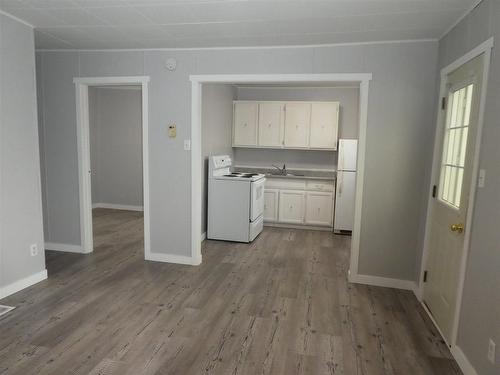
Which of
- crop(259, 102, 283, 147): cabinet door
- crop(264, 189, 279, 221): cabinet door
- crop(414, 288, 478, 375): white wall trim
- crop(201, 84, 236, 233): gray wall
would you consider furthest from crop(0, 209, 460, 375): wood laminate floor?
crop(259, 102, 283, 147): cabinet door

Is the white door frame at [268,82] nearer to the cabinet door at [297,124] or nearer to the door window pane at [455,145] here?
the door window pane at [455,145]

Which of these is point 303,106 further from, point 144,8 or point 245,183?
point 144,8

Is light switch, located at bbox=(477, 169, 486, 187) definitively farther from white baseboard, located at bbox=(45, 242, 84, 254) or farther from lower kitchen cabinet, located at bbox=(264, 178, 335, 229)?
white baseboard, located at bbox=(45, 242, 84, 254)

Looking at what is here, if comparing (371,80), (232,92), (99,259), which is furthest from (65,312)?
(232,92)

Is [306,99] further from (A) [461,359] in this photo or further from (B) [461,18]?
(A) [461,359]

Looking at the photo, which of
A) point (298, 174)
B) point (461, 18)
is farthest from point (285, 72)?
point (298, 174)

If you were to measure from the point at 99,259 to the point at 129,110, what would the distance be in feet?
11.9

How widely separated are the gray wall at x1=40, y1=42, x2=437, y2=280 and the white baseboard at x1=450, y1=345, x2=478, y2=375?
1.15 m

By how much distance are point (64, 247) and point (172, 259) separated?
4.72 ft

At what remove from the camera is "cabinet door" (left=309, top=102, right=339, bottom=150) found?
5.73 meters

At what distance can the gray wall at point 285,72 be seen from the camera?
11.0ft

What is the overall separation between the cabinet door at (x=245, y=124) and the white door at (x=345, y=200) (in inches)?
64.1

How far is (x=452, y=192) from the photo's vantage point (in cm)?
269

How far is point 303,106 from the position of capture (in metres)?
5.82
